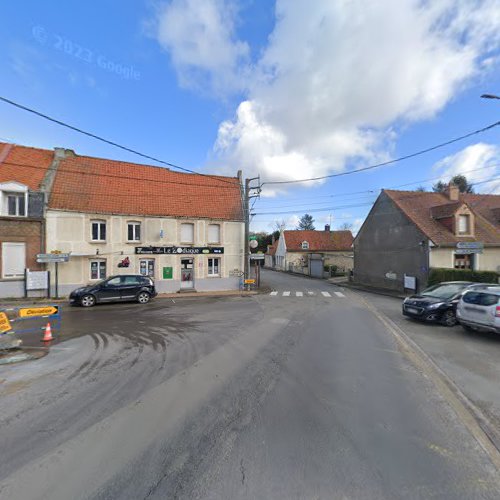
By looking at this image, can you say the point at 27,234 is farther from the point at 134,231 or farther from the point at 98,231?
the point at 134,231

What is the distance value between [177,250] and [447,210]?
19662 mm

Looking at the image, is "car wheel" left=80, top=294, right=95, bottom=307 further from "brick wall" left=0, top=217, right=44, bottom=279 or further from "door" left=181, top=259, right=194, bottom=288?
"door" left=181, top=259, right=194, bottom=288

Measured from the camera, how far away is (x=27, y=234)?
18.1 m

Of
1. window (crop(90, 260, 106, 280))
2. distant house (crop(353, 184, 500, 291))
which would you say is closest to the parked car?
distant house (crop(353, 184, 500, 291))

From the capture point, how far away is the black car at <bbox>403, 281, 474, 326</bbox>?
36.3 feet

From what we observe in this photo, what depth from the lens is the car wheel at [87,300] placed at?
1577cm

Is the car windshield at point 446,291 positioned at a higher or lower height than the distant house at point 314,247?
lower

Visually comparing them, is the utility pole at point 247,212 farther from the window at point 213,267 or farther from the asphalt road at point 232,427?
the asphalt road at point 232,427

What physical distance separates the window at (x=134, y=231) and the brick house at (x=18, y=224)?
190 inches

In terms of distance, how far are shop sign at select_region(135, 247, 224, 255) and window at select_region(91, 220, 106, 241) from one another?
2235 millimetres

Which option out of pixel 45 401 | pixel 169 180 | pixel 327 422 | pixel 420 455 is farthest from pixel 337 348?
pixel 169 180

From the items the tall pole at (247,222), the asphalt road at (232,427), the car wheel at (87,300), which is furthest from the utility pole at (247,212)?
the asphalt road at (232,427)

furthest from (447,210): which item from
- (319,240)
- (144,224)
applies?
(319,240)

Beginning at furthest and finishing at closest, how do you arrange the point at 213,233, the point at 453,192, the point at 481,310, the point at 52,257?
the point at 453,192
the point at 213,233
the point at 52,257
the point at 481,310
